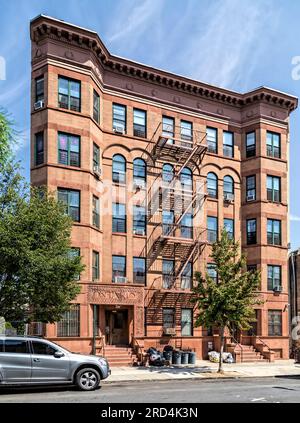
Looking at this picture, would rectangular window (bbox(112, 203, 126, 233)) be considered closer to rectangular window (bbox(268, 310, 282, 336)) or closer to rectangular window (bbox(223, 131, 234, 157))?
rectangular window (bbox(223, 131, 234, 157))

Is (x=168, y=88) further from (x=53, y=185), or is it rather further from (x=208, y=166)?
(x=53, y=185)

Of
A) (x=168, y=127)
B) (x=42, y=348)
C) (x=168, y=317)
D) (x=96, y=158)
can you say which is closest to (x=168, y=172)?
(x=168, y=127)

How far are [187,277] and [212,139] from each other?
31.0 feet

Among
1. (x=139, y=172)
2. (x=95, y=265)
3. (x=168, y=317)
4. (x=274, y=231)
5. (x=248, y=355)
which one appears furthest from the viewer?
(x=274, y=231)

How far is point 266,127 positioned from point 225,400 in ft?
80.2

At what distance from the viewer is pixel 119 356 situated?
27.6 meters

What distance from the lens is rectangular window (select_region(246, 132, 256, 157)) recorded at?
3666 centimetres

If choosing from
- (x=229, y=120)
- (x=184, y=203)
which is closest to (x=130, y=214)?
(x=184, y=203)

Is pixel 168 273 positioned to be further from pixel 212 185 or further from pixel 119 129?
pixel 119 129

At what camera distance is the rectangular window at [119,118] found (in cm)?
3202

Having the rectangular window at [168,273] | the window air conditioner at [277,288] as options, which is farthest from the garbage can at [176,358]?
the window air conditioner at [277,288]

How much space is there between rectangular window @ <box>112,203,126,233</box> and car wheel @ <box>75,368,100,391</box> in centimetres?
1419

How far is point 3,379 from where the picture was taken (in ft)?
55.0

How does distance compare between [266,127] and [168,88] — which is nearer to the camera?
[168,88]
